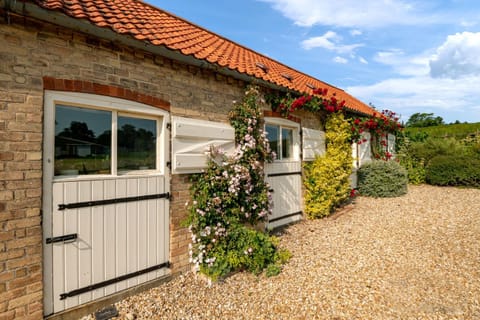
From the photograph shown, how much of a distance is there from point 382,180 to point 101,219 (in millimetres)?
9401

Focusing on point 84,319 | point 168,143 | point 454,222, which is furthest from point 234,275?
point 454,222

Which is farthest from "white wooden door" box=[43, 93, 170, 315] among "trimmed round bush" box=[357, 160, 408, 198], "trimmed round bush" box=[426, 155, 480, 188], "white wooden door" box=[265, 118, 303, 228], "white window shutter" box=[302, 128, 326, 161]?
"trimmed round bush" box=[426, 155, 480, 188]

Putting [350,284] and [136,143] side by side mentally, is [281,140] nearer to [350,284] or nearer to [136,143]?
[350,284]

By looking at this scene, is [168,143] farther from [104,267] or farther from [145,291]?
[145,291]

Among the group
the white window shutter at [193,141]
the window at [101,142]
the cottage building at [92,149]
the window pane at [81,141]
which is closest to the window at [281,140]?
the white window shutter at [193,141]

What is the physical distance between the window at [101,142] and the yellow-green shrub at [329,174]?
173 inches

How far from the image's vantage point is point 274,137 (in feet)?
19.9

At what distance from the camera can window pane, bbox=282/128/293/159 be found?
6375 millimetres

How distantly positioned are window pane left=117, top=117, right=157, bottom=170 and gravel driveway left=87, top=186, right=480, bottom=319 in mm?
1699

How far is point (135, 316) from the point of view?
3.00 m

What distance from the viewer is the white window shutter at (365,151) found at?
34.6 ft

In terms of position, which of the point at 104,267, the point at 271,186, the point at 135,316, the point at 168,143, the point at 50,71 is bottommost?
the point at 135,316

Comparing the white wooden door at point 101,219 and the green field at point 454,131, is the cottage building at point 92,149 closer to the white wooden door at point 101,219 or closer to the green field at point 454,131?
the white wooden door at point 101,219

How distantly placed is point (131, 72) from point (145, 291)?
285 cm
